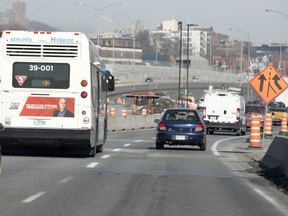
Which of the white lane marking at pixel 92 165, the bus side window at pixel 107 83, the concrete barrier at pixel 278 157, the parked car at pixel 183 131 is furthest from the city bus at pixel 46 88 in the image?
the parked car at pixel 183 131

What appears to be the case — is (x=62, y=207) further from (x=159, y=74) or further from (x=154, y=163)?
(x=159, y=74)

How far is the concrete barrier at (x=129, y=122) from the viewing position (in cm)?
5084

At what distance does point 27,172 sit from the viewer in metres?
17.1

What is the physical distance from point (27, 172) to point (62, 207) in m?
5.68

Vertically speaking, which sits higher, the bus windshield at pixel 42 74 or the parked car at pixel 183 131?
the bus windshield at pixel 42 74

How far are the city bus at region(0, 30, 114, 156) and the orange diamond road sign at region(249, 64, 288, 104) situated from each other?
27.6ft

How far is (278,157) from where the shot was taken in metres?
18.7

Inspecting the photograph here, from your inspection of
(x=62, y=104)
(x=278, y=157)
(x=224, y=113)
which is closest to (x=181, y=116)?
(x=62, y=104)

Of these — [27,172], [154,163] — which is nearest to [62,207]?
[27,172]

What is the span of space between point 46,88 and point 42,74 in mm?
413

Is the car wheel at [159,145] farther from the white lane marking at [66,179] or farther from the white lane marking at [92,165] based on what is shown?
the white lane marking at [66,179]

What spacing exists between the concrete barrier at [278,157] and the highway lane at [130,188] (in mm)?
582

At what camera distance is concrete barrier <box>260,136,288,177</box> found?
57.5ft

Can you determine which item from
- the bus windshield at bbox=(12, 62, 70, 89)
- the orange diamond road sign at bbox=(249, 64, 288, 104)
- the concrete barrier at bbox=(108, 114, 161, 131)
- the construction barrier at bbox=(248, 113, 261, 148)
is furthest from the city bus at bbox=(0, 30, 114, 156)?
the concrete barrier at bbox=(108, 114, 161, 131)
